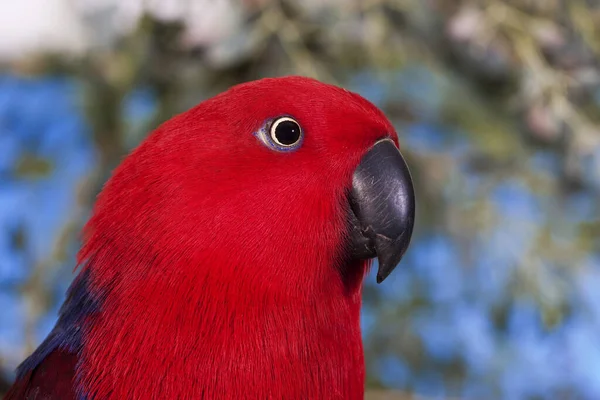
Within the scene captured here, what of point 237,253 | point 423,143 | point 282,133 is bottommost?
point 237,253

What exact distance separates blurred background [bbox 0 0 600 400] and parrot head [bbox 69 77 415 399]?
2.00 feet

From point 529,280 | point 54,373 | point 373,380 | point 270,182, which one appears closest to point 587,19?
point 529,280

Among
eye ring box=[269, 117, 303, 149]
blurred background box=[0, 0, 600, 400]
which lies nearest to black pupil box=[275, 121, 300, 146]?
eye ring box=[269, 117, 303, 149]

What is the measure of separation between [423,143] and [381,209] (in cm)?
80

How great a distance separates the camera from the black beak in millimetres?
548

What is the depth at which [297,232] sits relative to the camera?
1.76ft

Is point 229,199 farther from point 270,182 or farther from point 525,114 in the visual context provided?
point 525,114

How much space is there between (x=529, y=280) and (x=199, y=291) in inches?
38.0

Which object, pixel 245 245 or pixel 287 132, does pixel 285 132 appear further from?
pixel 245 245

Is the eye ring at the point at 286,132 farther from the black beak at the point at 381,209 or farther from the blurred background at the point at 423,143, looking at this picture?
the blurred background at the point at 423,143

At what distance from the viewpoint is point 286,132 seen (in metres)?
0.55

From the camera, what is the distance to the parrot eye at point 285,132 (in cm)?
55

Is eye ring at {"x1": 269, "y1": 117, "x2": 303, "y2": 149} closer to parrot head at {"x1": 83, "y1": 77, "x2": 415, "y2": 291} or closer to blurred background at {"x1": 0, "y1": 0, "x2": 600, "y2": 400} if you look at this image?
parrot head at {"x1": 83, "y1": 77, "x2": 415, "y2": 291}

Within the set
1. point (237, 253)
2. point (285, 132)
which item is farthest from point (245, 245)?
point (285, 132)
